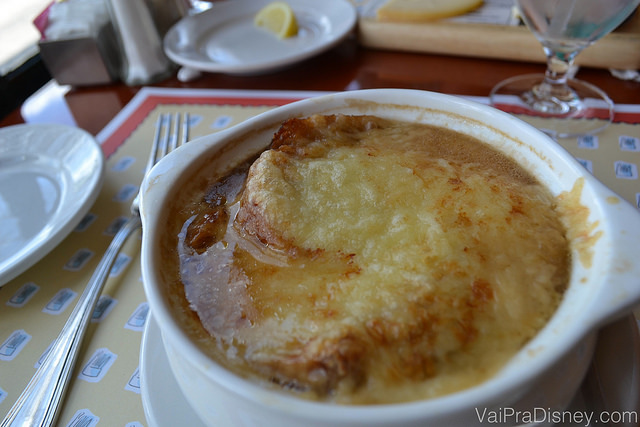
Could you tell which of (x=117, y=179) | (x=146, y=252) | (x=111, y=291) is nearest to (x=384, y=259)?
(x=146, y=252)

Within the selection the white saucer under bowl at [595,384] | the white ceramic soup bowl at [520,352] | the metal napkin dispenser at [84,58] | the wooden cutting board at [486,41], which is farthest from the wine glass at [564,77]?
the metal napkin dispenser at [84,58]

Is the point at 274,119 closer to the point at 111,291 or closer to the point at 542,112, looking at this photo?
the point at 111,291

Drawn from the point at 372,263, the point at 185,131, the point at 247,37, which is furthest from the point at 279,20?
the point at 372,263

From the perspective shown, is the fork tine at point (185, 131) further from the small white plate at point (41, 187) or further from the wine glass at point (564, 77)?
the wine glass at point (564, 77)

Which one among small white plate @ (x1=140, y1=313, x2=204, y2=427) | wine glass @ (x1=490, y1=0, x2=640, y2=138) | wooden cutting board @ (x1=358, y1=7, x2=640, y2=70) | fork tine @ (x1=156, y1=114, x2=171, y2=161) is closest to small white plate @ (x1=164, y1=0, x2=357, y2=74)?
wooden cutting board @ (x1=358, y1=7, x2=640, y2=70)

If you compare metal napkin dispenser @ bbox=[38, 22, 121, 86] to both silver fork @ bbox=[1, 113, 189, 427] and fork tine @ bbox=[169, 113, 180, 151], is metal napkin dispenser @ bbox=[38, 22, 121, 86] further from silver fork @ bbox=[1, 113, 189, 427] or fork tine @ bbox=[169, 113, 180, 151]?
silver fork @ bbox=[1, 113, 189, 427]
